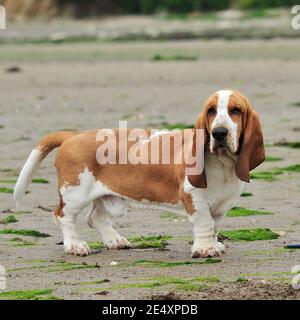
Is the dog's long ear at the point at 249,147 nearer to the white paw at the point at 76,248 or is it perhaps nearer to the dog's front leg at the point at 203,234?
the dog's front leg at the point at 203,234

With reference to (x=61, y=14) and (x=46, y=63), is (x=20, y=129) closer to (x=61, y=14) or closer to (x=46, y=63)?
(x=46, y=63)

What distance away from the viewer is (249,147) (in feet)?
27.0

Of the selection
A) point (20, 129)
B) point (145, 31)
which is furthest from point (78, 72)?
point (145, 31)

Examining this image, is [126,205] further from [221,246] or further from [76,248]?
[221,246]

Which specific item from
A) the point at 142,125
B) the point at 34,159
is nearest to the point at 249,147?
the point at 34,159

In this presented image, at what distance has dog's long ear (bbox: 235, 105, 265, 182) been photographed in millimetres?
8172

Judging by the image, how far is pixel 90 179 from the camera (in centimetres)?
866

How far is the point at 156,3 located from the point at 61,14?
13.5ft

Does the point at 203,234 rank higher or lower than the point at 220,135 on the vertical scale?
lower

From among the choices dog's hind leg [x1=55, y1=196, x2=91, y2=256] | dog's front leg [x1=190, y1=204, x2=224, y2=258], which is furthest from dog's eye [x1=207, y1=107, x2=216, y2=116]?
dog's hind leg [x1=55, y1=196, x2=91, y2=256]

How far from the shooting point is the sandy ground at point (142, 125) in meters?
7.58

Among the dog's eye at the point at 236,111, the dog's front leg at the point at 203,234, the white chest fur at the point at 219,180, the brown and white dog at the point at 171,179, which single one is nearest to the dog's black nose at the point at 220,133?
the brown and white dog at the point at 171,179

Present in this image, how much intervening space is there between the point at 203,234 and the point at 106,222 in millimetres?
830
